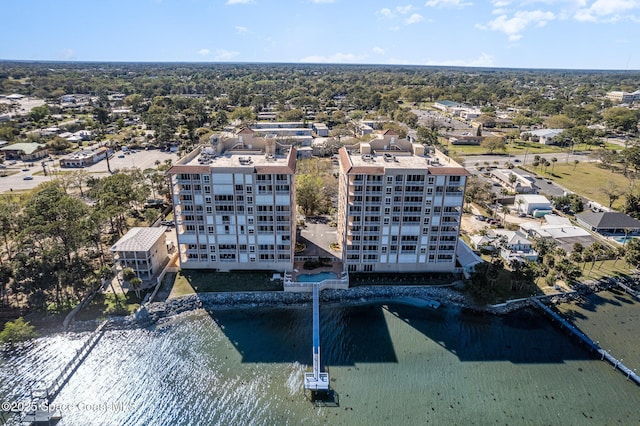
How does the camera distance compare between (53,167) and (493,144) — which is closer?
(53,167)

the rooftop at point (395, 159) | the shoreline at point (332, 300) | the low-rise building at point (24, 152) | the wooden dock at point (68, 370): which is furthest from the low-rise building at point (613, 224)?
the low-rise building at point (24, 152)

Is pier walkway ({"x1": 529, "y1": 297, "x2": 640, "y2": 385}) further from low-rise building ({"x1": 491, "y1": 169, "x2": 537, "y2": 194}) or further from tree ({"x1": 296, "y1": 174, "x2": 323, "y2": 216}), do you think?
low-rise building ({"x1": 491, "y1": 169, "x2": 537, "y2": 194})

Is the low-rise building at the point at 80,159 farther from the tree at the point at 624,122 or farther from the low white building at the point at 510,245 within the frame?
the tree at the point at 624,122

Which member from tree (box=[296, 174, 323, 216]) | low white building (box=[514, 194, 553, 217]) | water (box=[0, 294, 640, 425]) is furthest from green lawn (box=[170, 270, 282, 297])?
low white building (box=[514, 194, 553, 217])

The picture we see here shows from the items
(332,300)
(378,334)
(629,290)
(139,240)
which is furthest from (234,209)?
(629,290)

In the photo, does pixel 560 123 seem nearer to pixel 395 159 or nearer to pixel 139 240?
pixel 395 159
